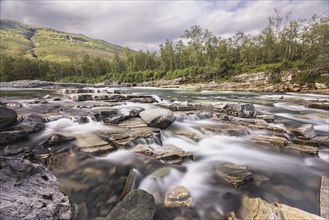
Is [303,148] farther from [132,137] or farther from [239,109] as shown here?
[132,137]

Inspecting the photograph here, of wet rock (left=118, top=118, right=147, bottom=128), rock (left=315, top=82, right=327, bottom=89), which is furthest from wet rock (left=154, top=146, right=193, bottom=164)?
rock (left=315, top=82, right=327, bottom=89)

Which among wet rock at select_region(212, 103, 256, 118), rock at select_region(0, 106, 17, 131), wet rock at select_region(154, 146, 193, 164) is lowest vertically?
wet rock at select_region(154, 146, 193, 164)

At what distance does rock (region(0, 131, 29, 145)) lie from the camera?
24.7 feet

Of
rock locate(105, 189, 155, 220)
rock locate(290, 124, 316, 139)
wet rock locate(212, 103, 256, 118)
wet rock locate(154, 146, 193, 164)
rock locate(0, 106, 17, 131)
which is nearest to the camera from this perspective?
rock locate(105, 189, 155, 220)

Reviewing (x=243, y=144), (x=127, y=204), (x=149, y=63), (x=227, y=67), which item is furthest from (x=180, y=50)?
(x=127, y=204)

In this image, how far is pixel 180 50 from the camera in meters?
79.2

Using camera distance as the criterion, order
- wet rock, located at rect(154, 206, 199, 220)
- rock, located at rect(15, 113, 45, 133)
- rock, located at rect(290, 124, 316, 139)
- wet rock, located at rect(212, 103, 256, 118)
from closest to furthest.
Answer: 1. wet rock, located at rect(154, 206, 199, 220)
2. rock, located at rect(15, 113, 45, 133)
3. rock, located at rect(290, 124, 316, 139)
4. wet rock, located at rect(212, 103, 256, 118)

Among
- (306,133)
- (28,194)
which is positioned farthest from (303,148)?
(28,194)

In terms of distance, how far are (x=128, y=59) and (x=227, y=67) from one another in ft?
180

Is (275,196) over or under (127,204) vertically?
under

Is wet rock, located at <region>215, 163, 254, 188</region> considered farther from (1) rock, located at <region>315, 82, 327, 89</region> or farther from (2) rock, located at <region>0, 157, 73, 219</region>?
(1) rock, located at <region>315, 82, 327, 89</region>

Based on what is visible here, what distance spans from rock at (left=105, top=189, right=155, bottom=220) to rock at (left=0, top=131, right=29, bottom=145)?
6.44 m

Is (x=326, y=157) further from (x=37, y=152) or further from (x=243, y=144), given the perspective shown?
(x=37, y=152)

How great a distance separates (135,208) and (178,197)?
1.50m
